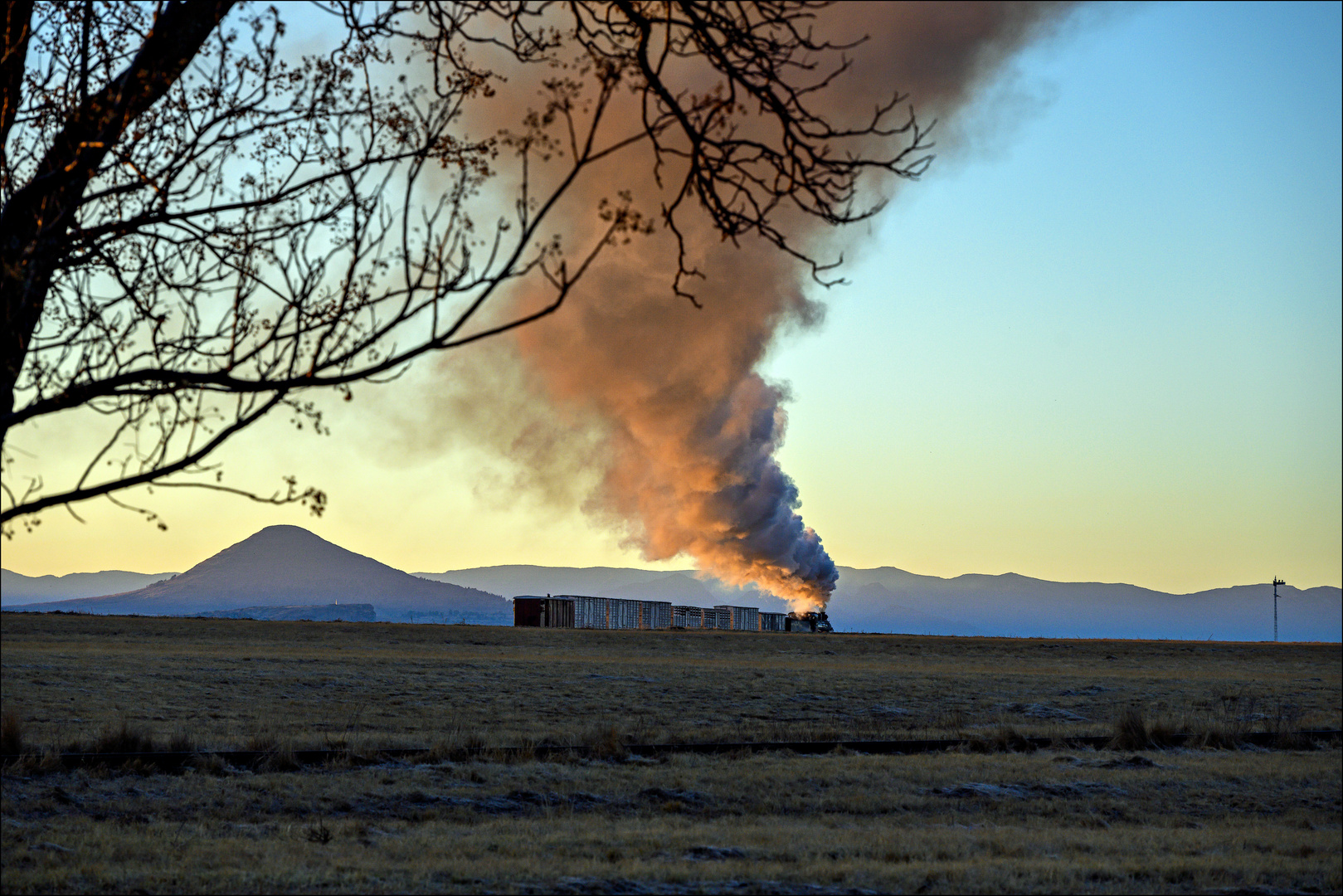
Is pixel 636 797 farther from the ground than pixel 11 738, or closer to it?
closer to it

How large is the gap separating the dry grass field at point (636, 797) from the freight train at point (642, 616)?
138 feet

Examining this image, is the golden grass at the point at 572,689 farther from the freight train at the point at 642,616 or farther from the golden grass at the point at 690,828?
the freight train at the point at 642,616

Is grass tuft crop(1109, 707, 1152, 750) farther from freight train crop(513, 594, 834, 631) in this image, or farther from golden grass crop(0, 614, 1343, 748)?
freight train crop(513, 594, 834, 631)

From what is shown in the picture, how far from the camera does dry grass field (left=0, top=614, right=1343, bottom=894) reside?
35.5 feet

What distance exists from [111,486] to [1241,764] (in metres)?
19.1

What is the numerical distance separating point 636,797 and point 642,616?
6806 cm

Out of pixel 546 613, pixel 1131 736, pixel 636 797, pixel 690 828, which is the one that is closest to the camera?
pixel 690 828

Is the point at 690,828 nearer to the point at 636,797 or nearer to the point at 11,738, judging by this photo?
the point at 636,797

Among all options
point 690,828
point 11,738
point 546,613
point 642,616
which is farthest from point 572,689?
point 642,616

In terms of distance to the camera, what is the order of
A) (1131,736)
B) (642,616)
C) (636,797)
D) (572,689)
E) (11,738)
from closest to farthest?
(636,797) → (11,738) → (1131,736) → (572,689) → (642,616)

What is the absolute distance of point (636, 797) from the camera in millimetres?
15125

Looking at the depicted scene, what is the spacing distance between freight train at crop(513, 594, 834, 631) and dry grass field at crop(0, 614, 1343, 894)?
42149 mm

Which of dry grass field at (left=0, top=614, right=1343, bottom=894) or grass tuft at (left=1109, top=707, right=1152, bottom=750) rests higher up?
grass tuft at (left=1109, top=707, right=1152, bottom=750)

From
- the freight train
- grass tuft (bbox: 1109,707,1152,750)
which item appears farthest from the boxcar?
grass tuft (bbox: 1109,707,1152,750)
